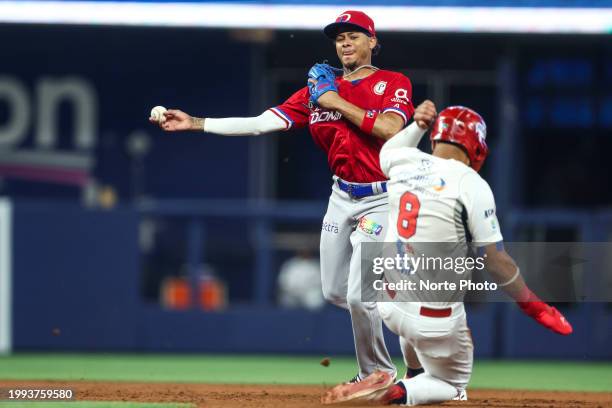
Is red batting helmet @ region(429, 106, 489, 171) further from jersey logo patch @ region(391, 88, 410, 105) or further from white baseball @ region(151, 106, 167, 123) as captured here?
white baseball @ region(151, 106, 167, 123)

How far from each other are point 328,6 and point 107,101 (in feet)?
18.3

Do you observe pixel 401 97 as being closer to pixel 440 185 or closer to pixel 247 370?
pixel 440 185

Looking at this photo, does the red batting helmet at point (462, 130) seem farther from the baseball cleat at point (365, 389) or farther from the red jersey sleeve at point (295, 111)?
the red jersey sleeve at point (295, 111)

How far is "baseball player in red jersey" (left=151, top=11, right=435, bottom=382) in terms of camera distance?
6.31m

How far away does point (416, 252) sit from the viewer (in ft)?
17.6

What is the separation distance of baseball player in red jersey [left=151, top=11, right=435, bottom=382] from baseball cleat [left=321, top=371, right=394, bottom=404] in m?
0.49

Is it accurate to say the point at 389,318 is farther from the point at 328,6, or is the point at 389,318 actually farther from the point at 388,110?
the point at 328,6

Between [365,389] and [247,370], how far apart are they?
142 inches

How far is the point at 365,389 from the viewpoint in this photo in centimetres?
579

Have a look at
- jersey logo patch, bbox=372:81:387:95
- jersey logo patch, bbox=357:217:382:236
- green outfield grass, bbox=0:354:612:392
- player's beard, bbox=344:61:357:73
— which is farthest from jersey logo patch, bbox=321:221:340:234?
green outfield grass, bbox=0:354:612:392

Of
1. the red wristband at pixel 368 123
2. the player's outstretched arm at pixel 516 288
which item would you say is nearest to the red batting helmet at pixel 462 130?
the player's outstretched arm at pixel 516 288

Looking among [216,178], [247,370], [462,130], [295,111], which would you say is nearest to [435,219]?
[462,130]

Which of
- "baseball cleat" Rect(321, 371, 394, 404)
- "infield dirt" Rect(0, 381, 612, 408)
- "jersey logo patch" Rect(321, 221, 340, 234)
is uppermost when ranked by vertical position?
"jersey logo patch" Rect(321, 221, 340, 234)

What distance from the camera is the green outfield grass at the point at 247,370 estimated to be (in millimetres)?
8383
